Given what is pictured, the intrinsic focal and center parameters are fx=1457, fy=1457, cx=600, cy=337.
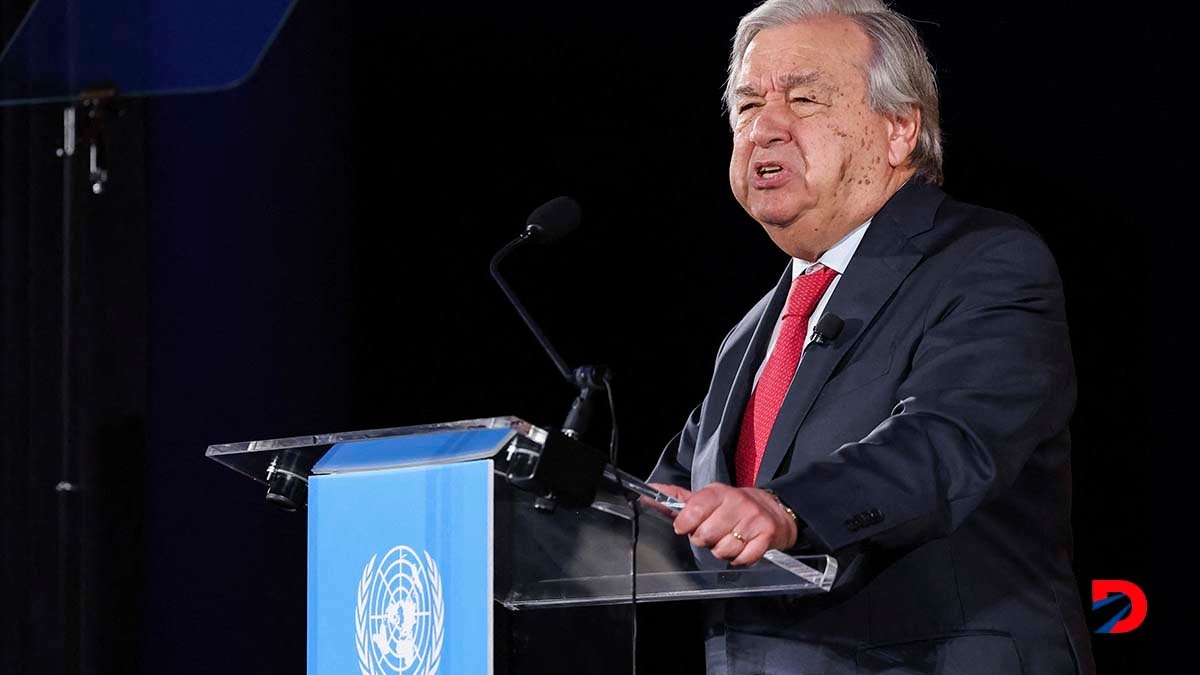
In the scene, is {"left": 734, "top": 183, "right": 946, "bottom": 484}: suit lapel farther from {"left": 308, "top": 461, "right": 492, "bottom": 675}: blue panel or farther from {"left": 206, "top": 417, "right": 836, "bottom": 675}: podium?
{"left": 308, "top": 461, "right": 492, "bottom": 675}: blue panel

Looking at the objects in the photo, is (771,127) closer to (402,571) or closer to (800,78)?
(800,78)

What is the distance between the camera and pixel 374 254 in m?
4.02

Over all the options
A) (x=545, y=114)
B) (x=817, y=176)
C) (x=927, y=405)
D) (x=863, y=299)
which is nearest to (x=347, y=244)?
(x=545, y=114)

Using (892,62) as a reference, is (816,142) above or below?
below

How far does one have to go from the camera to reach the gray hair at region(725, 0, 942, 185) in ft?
8.01

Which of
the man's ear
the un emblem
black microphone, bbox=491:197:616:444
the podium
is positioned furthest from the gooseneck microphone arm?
the man's ear

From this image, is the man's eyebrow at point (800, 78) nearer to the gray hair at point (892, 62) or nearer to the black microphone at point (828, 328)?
the gray hair at point (892, 62)

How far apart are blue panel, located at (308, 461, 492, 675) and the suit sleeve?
1.27 feet

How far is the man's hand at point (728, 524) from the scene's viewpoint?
5.19 ft

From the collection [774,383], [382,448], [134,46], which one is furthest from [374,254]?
[382,448]

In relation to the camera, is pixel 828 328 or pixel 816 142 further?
pixel 816 142

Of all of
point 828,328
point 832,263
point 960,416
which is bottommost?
point 960,416

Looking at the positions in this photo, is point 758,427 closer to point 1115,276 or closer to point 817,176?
point 817,176

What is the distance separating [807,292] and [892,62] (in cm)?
44
